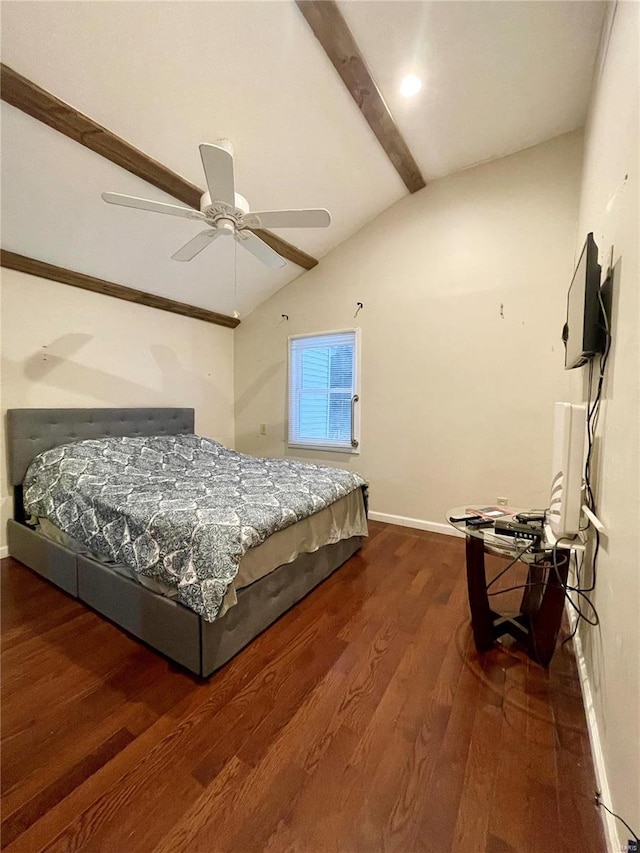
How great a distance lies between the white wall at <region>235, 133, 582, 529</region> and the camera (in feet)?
9.25

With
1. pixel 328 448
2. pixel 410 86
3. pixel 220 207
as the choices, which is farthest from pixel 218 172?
pixel 328 448

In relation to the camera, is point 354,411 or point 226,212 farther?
point 354,411

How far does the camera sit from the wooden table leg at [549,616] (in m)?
1.53

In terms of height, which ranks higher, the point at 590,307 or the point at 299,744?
the point at 590,307

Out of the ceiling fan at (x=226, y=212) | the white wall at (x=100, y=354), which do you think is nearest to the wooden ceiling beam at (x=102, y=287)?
the white wall at (x=100, y=354)

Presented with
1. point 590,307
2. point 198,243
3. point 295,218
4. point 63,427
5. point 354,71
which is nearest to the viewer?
point 590,307

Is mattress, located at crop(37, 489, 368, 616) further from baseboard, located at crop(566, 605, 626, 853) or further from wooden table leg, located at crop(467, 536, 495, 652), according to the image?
baseboard, located at crop(566, 605, 626, 853)

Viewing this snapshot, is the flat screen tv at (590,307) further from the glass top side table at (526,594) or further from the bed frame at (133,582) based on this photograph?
the bed frame at (133,582)

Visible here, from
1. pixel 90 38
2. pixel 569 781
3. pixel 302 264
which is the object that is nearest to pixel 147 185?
pixel 90 38

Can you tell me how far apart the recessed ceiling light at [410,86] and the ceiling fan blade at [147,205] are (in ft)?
5.44

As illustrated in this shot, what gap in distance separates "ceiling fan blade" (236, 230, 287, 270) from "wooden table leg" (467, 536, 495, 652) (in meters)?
2.17

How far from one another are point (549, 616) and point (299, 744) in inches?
47.3

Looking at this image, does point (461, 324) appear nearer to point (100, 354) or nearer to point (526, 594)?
point (526, 594)

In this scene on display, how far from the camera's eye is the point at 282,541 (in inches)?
77.6
